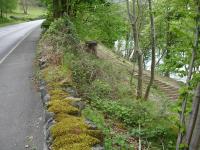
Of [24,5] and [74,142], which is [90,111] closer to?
[74,142]

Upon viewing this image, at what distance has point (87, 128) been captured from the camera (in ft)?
21.8

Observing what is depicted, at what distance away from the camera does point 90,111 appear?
895cm

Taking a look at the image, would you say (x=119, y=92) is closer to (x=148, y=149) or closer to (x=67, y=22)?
(x=148, y=149)

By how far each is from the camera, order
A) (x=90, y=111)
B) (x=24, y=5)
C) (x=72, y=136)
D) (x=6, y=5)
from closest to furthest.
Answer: (x=72, y=136) < (x=90, y=111) < (x=6, y=5) < (x=24, y=5)

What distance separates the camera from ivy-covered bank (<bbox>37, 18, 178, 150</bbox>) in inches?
255

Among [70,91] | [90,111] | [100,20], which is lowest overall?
[90,111]

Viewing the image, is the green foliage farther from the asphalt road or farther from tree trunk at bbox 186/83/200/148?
tree trunk at bbox 186/83/200/148

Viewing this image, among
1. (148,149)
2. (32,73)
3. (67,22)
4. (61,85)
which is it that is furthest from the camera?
(67,22)

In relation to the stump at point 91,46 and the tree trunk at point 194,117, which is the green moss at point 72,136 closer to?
the tree trunk at point 194,117

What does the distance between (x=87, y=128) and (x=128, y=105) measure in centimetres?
605

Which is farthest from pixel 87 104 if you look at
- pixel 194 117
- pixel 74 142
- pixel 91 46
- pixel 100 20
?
Answer: pixel 100 20

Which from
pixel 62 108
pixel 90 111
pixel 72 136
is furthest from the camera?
pixel 90 111

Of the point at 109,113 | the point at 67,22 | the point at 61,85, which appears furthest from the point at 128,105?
A: the point at 67,22

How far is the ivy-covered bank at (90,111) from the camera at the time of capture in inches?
255
